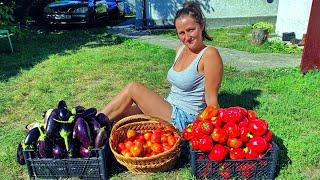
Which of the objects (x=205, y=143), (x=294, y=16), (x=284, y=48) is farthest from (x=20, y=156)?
(x=294, y=16)

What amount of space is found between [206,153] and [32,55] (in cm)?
754

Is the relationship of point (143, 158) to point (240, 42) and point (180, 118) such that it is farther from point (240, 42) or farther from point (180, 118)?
point (240, 42)

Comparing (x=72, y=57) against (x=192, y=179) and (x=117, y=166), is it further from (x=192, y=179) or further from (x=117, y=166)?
(x=192, y=179)

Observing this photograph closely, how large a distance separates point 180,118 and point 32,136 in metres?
1.59

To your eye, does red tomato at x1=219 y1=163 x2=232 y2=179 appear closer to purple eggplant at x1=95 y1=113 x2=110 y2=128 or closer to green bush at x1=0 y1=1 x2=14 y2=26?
purple eggplant at x1=95 y1=113 x2=110 y2=128

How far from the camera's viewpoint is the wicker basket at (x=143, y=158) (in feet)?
12.1

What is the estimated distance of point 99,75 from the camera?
7734 millimetres

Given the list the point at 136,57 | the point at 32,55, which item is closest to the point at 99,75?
the point at 136,57

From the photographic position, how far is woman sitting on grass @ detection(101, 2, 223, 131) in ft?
12.7

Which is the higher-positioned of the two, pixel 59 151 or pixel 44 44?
pixel 59 151

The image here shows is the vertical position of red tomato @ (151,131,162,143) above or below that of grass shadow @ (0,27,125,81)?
above

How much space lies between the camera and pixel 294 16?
1131 centimetres

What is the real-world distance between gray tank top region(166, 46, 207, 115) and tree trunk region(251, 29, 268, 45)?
699cm

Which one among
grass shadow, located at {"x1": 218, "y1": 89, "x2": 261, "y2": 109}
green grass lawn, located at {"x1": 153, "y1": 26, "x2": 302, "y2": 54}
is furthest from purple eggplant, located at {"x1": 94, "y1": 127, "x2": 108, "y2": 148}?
green grass lawn, located at {"x1": 153, "y1": 26, "x2": 302, "y2": 54}
